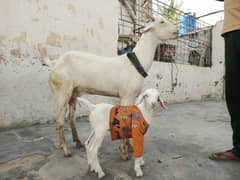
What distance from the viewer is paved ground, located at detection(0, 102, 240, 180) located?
1.28 m

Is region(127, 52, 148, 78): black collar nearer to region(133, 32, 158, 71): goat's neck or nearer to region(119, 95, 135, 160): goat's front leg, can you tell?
region(133, 32, 158, 71): goat's neck

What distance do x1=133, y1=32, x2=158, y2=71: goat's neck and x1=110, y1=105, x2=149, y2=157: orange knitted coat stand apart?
1.63ft

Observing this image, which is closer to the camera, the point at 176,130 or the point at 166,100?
the point at 176,130

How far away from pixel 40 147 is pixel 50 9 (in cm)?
191

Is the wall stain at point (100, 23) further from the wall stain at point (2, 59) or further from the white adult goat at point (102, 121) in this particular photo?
the white adult goat at point (102, 121)

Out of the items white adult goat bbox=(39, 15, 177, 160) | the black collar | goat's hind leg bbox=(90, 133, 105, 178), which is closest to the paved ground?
goat's hind leg bbox=(90, 133, 105, 178)

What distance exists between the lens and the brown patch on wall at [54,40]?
9.12ft

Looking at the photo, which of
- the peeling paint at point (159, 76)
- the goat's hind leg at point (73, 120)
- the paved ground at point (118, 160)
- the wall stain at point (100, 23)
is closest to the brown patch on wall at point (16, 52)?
the paved ground at point (118, 160)

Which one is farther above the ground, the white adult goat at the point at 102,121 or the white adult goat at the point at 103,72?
the white adult goat at the point at 103,72

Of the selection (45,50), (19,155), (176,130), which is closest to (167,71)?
(176,130)

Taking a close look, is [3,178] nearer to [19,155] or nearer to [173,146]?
[19,155]

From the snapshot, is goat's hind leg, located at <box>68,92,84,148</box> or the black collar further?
goat's hind leg, located at <box>68,92,84,148</box>

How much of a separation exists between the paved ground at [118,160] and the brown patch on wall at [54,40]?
119 cm

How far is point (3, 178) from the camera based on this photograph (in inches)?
48.3
